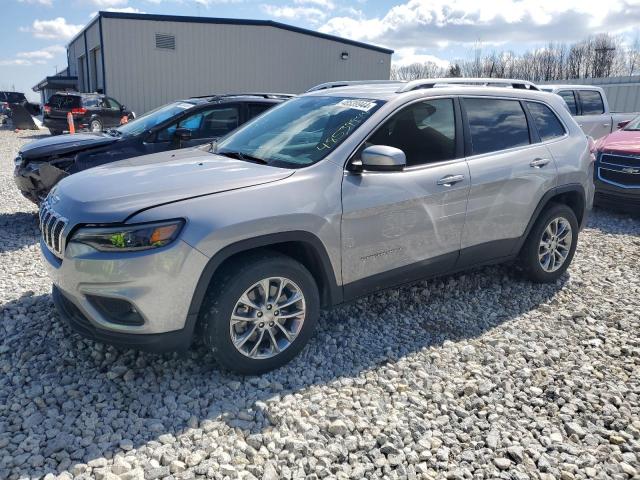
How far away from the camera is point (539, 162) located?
4.55 meters

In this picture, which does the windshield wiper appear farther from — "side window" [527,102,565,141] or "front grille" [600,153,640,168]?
"front grille" [600,153,640,168]

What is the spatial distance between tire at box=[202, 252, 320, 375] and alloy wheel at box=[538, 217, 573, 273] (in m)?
2.54

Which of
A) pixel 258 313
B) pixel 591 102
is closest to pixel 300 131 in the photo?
pixel 258 313

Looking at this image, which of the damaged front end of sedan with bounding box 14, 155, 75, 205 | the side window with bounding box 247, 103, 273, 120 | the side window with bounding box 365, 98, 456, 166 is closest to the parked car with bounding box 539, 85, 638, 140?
the side window with bounding box 247, 103, 273, 120

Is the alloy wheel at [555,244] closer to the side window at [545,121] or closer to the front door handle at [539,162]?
the front door handle at [539,162]

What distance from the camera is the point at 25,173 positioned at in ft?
19.9

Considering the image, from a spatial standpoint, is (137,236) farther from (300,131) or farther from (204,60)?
(204,60)

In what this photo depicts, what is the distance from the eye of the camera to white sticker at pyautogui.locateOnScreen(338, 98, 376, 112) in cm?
379

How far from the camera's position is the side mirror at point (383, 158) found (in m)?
3.37

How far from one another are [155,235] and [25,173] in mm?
4165

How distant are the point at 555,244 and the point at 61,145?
5.55 metres

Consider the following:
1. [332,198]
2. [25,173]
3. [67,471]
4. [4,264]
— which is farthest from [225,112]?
[67,471]

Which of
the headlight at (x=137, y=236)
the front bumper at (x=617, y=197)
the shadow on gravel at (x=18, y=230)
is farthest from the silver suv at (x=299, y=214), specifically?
the front bumper at (x=617, y=197)

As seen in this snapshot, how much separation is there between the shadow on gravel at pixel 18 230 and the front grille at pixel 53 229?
2699 millimetres
